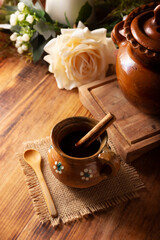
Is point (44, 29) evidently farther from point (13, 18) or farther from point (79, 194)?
point (79, 194)

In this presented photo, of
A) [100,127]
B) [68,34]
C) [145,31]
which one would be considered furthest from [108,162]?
[68,34]

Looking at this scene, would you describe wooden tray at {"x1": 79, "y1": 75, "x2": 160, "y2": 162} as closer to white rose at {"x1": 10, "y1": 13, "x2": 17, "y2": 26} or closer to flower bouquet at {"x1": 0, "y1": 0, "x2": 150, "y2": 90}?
flower bouquet at {"x1": 0, "y1": 0, "x2": 150, "y2": 90}

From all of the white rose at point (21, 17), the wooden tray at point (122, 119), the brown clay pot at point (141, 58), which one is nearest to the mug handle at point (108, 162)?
the wooden tray at point (122, 119)

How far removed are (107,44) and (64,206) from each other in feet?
1.88

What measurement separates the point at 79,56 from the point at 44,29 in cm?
23

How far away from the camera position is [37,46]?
1.13m

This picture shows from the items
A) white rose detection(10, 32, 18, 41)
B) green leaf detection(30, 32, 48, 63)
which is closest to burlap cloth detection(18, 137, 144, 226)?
green leaf detection(30, 32, 48, 63)

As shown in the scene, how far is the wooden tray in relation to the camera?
83 cm

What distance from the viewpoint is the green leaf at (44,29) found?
1.09 meters

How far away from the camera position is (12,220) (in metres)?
0.73

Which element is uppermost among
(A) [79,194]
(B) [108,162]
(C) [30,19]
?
(C) [30,19]

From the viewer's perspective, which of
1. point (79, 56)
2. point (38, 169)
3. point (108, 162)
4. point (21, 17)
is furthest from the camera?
point (21, 17)

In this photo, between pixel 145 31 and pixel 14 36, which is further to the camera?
pixel 14 36

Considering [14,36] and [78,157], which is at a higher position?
[14,36]
